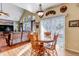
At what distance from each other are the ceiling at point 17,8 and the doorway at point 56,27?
0.22 m

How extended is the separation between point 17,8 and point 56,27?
0.66 meters

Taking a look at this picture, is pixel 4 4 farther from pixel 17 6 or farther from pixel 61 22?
pixel 61 22

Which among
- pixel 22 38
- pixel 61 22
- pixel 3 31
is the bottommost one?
pixel 22 38

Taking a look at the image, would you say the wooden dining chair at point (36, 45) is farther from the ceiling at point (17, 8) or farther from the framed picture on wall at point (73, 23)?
the framed picture on wall at point (73, 23)

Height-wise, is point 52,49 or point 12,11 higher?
point 12,11

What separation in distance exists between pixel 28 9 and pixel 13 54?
73 centimetres

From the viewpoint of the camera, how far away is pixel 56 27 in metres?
1.78

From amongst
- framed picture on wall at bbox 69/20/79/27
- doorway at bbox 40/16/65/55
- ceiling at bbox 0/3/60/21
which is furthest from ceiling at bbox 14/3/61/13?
framed picture on wall at bbox 69/20/79/27

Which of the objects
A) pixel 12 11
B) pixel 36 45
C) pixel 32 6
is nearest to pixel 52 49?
pixel 36 45

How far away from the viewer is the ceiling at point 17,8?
5.77 ft

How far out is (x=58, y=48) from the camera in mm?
1788

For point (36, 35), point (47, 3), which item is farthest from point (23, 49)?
point (47, 3)

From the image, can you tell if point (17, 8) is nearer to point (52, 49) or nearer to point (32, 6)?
point (32, 6)

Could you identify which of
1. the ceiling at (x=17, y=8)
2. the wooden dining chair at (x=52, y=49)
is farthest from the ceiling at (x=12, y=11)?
the wooden dining chair at (x=52, y=49)
